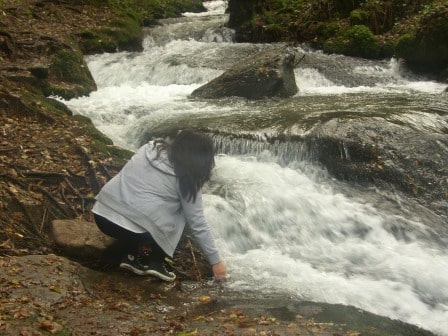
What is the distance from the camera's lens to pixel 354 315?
4457 millimetres

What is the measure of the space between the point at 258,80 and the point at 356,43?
580 cm

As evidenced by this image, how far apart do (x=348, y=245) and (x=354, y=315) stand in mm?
1804

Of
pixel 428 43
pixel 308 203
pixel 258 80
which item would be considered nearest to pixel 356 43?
pixel 428 43

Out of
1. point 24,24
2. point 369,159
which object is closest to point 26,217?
point 369,159

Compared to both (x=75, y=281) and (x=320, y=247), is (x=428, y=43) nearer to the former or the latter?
(x=320, y=247)

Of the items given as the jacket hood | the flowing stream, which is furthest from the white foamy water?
the jacket hood

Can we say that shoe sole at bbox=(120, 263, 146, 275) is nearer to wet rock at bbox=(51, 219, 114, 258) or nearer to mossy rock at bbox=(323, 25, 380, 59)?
wet rock at bbox=(51, 219, 114, 258)

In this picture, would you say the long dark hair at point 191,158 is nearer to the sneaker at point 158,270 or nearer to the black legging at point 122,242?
the black legging at point 122,242

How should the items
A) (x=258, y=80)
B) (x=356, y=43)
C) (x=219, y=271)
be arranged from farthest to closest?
1. (x=356, y=43)
2. (x=258, y=80)
3. (x=219, y=271)

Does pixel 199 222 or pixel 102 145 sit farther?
pixel 102 145

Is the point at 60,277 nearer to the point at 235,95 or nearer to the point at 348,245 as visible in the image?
the point at 348,245

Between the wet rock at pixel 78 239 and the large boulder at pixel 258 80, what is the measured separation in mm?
6275

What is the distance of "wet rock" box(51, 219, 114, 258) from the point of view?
4.94 m

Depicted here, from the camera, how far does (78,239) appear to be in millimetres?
4992
